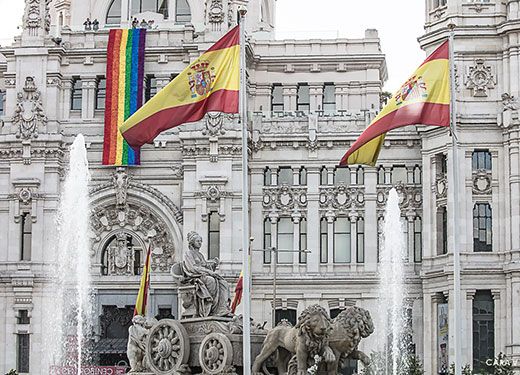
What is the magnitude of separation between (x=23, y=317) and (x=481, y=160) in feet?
79.7

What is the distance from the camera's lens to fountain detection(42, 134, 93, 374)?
221 ft

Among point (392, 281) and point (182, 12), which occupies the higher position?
point (182, 12)

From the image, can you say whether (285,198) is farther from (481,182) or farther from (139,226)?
(481,182)

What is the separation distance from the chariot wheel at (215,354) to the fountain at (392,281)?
3780cm

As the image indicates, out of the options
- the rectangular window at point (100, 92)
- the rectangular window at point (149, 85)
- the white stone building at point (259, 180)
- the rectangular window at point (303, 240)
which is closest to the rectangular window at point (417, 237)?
the white stone building at point (259, 180)

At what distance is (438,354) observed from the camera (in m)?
65.3

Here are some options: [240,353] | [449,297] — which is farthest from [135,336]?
[449,297]

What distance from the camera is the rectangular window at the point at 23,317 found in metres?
68.3

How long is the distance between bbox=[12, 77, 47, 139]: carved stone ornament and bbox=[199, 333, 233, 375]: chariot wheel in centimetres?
4131

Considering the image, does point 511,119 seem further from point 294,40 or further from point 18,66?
point 18,66

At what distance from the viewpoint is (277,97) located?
2896 inches

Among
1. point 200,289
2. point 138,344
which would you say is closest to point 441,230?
point 200,289

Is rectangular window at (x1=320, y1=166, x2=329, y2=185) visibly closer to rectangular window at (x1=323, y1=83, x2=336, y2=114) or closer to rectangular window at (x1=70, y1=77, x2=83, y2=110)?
rectangular window at (x1=323, y1=83, x2=336, y2=114)

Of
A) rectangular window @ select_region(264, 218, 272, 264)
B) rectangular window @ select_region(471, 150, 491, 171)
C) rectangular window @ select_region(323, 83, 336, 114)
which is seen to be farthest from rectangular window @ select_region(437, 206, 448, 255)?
rectangular window @ select_region(323, 83, 336, 114)
